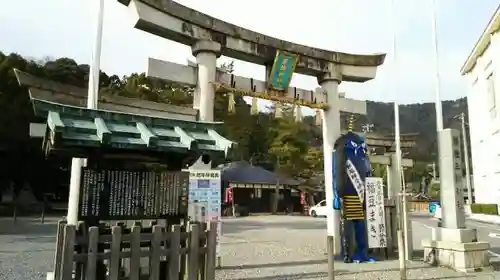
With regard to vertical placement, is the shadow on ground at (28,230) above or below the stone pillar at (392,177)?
below

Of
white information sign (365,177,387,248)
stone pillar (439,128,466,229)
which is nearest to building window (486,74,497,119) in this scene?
stone pillar (439,128,466,229)

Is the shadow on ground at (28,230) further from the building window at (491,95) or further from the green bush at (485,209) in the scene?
the building window at (491,95)

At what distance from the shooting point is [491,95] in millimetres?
36750

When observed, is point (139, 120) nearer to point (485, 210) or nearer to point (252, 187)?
point (252, 187)

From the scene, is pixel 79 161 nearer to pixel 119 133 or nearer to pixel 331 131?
pixel 119 133

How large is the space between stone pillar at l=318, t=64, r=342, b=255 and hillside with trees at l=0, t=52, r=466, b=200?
509 inches

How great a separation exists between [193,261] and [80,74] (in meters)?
33.2

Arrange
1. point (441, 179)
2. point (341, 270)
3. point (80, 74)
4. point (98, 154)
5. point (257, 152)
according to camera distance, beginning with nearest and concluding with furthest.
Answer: point (98, 154) → point (341, 270) → point (441, 179) → point (80, 74) → point (257, 152)

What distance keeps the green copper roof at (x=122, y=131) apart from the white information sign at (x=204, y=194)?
2.81 metres

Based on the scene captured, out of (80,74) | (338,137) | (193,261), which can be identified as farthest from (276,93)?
(80,74)

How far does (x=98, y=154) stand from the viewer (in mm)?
5762

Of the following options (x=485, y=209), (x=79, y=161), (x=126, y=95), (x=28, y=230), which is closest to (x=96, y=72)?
(x=79, y=161)

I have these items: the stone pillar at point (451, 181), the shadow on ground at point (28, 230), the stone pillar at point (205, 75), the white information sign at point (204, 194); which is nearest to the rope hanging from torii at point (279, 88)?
the stone pillar at point (205, 75)

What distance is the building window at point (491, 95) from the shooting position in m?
35.9
